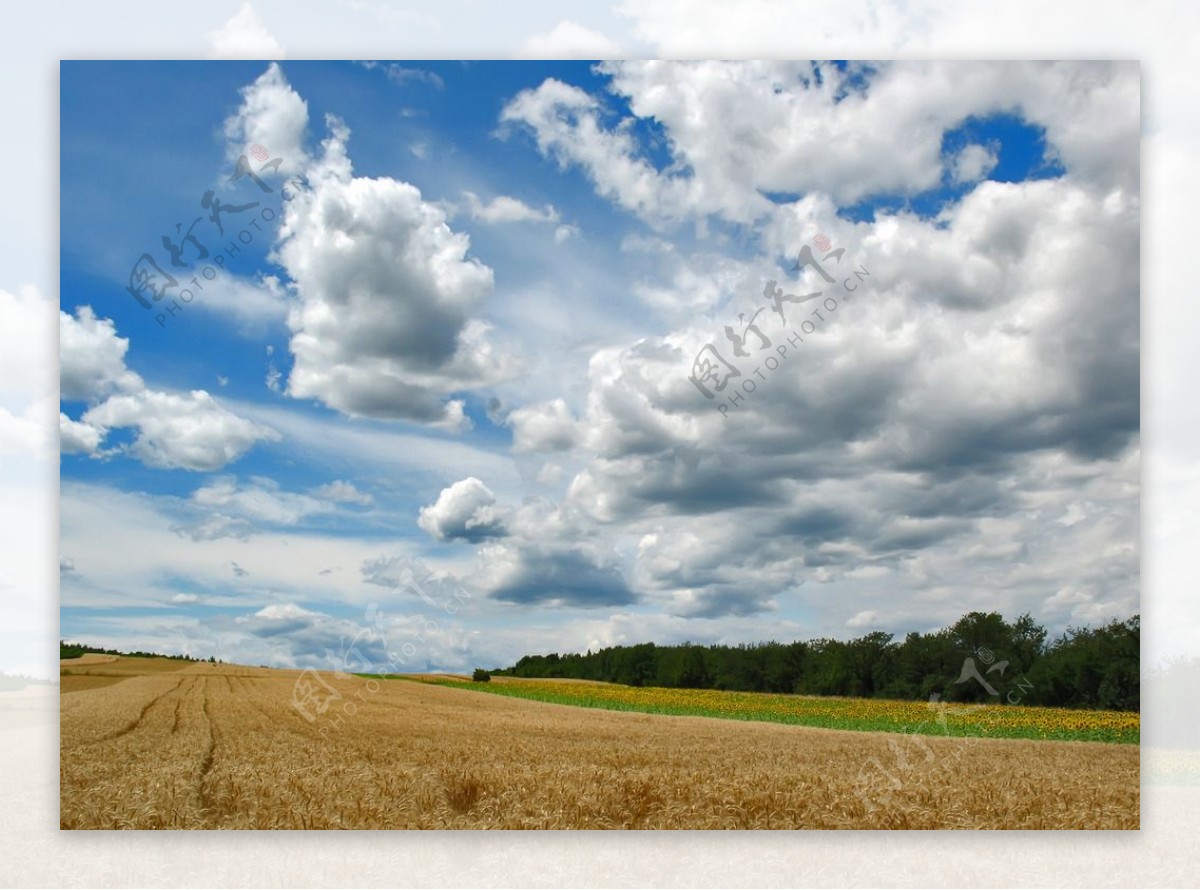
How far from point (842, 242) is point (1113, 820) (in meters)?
6.16

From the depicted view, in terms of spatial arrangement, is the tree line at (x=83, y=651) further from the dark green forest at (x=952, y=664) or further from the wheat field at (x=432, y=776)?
the dark green forest at (x=952, y=664)

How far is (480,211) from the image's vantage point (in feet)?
29.3

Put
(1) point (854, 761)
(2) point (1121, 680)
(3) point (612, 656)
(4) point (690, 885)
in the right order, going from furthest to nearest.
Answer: (3) point (612, 656) → (2) point (1121, 680) → (1) point (854, 761) → (4) point (690, 885)

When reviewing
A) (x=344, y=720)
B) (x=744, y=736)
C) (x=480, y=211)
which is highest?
(x=480, y=211)

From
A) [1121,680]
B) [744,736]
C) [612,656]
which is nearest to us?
[1121,680]

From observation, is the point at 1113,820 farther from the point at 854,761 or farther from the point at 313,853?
the point at 313,853

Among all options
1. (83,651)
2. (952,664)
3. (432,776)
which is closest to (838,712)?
(952,664)

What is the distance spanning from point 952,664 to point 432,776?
6.23 metres

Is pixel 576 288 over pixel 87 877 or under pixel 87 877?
over

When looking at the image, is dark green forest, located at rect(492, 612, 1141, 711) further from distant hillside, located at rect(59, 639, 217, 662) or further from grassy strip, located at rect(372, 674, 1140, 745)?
distant hillside, located at rect(59, 639, 217, 662)

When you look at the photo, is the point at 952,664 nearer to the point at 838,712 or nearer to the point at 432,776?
the point at 432,776

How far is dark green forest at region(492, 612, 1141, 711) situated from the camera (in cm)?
995

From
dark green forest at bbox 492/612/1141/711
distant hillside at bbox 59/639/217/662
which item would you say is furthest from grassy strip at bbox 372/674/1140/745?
distant hillside at bbox 59/639/217/662

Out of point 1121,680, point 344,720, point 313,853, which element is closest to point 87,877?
point 313,853
